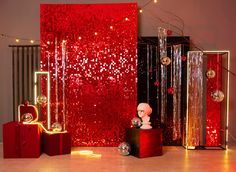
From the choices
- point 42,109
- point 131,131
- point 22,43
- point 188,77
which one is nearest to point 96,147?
point 131,131

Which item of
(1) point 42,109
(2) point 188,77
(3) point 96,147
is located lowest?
(3) point 96,147

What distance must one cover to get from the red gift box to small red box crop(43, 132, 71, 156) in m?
0.14

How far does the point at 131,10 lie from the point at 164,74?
107 cm

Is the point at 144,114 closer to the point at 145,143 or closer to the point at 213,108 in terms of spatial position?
Result: the point at 145,143

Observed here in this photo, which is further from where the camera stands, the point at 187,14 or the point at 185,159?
the point at 187,14

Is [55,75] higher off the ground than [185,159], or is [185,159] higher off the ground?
[55,75]

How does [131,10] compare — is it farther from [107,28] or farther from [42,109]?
[42,109]

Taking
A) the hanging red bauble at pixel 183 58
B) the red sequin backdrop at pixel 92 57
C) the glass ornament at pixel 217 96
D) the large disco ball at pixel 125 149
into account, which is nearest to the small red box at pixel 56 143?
the red sequin backdrop at pixel 92 57

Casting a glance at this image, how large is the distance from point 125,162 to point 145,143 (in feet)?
1.24

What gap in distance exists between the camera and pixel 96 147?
418 cm

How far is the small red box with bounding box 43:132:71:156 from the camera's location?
12.0 ft

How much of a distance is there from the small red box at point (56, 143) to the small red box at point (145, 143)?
0.88 metres

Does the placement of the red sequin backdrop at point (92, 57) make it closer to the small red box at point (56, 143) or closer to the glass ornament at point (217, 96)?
the small red box at point (56, 143)

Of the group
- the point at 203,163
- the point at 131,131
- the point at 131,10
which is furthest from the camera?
the point at 131,10
